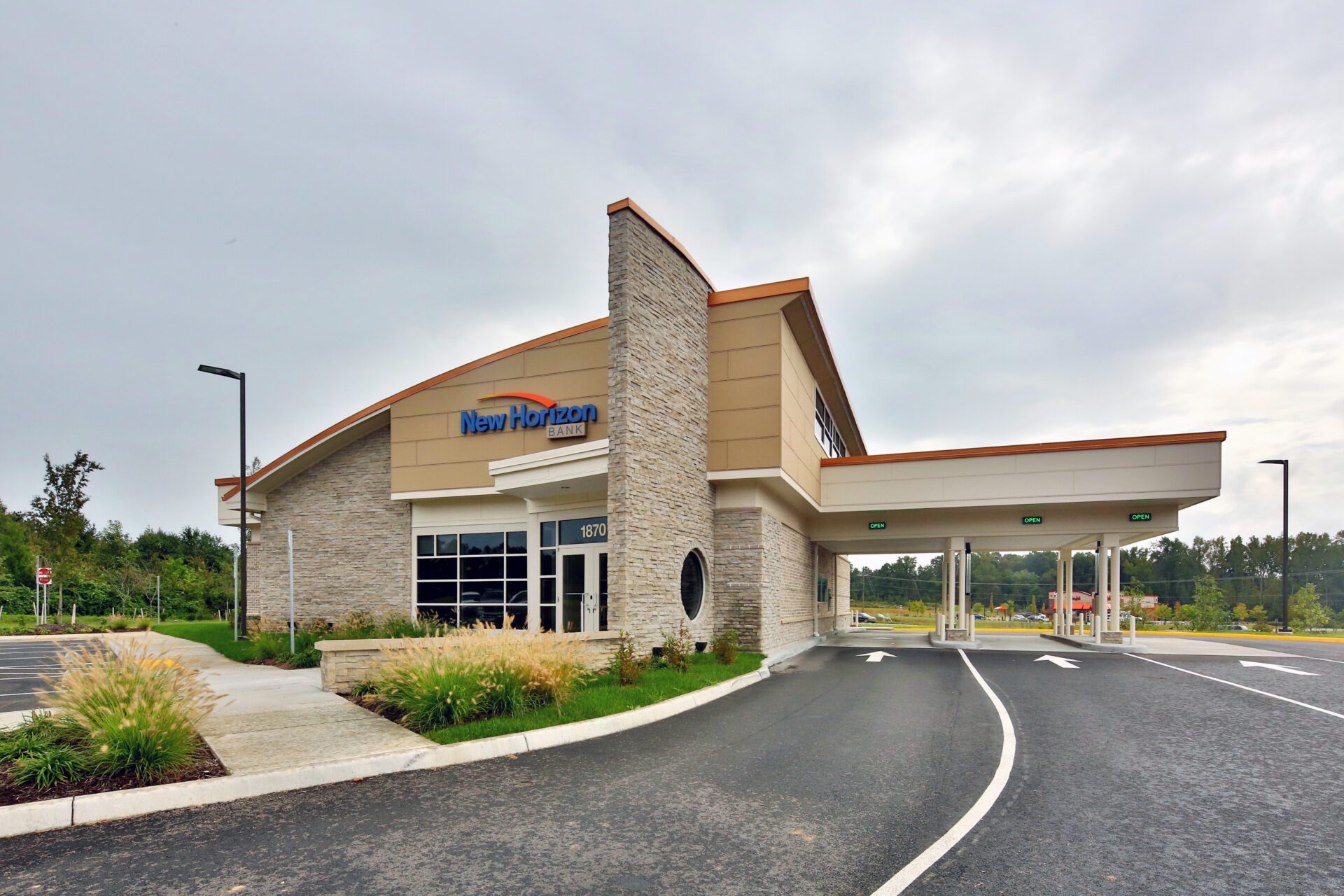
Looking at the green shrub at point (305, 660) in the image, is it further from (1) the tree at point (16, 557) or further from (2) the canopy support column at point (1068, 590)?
(1) the tree at point (16, 557)

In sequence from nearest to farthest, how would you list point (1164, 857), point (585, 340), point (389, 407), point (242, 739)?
point (1164, 857)
point (242, 739)
point (585, 340)
point (389, 407)

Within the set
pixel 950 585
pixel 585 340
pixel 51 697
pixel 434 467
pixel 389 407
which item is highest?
pixel 585 340

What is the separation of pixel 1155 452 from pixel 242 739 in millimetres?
22085

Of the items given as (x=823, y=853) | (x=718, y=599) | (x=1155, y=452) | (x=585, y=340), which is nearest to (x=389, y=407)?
(x=585, y=340)

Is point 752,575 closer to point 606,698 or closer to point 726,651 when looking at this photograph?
point 726,651

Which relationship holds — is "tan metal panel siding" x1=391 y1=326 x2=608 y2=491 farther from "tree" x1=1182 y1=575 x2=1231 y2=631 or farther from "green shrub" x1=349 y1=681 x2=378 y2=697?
"tree" x1=1182 y1=575 x2=1231 y2=631

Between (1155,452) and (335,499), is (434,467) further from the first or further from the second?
(1155,452)

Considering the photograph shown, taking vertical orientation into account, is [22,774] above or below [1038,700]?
above

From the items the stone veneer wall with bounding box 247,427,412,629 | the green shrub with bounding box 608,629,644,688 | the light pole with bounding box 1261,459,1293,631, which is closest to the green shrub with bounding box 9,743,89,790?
the green shrub with bounding box 608,629,644,688

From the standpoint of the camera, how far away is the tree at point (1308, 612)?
41000 millimetres

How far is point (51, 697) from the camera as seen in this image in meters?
Result: 7.11

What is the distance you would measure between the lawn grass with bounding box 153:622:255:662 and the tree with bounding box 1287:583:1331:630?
51098mm

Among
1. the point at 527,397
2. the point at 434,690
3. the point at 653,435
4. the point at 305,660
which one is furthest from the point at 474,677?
the point at 527,397

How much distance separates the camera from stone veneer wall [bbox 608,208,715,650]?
14062 millimetres
